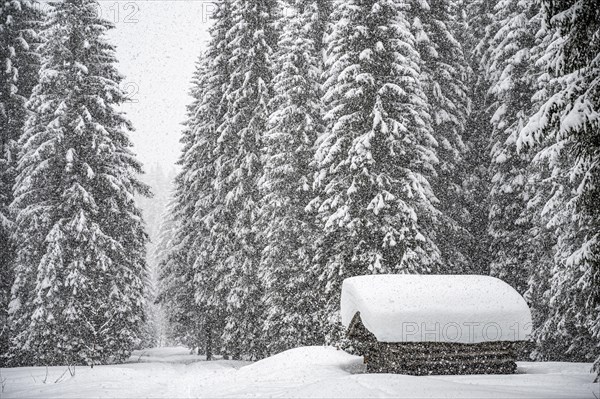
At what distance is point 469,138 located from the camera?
24.0 meters

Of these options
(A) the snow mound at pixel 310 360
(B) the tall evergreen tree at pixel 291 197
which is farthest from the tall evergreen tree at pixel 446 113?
(A) the snow mound at pixel 310 360

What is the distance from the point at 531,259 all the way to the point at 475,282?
6.88 meters

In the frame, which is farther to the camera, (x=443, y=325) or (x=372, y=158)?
(x=372, y=158)

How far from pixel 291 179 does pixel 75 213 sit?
29.1 ft

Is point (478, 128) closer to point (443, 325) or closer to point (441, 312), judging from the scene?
point (441, 312)

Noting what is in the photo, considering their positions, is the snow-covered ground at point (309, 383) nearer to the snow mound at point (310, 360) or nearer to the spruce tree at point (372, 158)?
the snow mound at point (310, 360)

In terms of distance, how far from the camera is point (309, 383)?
1048cm

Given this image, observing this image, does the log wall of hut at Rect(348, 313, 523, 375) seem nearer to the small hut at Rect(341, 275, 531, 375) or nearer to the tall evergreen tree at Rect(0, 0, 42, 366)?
the small hut at Rect(341, 275, 531, 375)

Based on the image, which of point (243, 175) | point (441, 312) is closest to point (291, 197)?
point (243, 175)

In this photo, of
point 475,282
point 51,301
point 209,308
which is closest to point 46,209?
point 51,301

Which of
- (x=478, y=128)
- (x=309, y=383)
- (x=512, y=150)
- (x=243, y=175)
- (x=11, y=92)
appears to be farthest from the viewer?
(x=478, y=128)

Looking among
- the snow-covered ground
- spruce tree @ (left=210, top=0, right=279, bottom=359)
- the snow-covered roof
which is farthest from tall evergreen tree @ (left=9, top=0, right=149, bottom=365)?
the snow-covered roof

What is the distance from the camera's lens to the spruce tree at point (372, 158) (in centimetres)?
1658

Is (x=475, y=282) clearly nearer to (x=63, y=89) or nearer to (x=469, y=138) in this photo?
(x=469, y=138)
